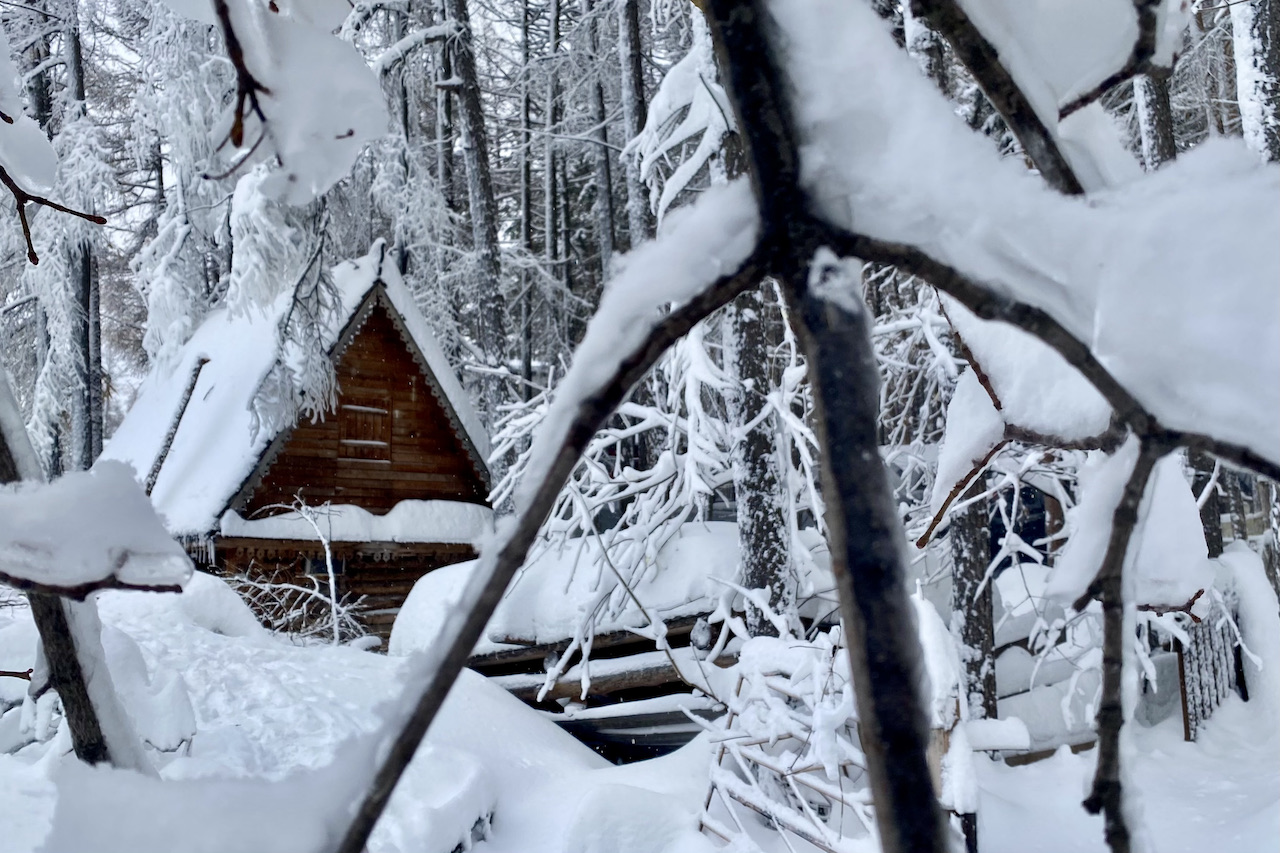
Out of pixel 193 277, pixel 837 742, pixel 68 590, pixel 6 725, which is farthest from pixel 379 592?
pixel 68 590

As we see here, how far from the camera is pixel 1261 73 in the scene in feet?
19.4

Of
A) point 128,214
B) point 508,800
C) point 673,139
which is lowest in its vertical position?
point 508,800

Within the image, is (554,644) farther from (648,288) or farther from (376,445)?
(648,288)

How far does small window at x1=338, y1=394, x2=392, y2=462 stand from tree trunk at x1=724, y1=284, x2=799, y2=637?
621 centimetres

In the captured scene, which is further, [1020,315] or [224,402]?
[224,402]

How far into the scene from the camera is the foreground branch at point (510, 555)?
1.13 ft

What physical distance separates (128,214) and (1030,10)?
1536 cm

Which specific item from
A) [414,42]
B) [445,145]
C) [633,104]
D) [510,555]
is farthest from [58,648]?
[445,145]

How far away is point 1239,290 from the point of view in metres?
0.40

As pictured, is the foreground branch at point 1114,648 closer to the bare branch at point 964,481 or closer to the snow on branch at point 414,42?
the bare branch at point 964,481

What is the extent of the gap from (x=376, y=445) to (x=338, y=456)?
427 millimetres

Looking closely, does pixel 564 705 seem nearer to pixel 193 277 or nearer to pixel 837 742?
pixel 837 742

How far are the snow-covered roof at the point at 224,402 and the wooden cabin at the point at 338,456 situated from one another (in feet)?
0.06

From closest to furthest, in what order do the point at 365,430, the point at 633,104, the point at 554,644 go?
the point at 554,644
the point at 633,104
the point at 365,430
